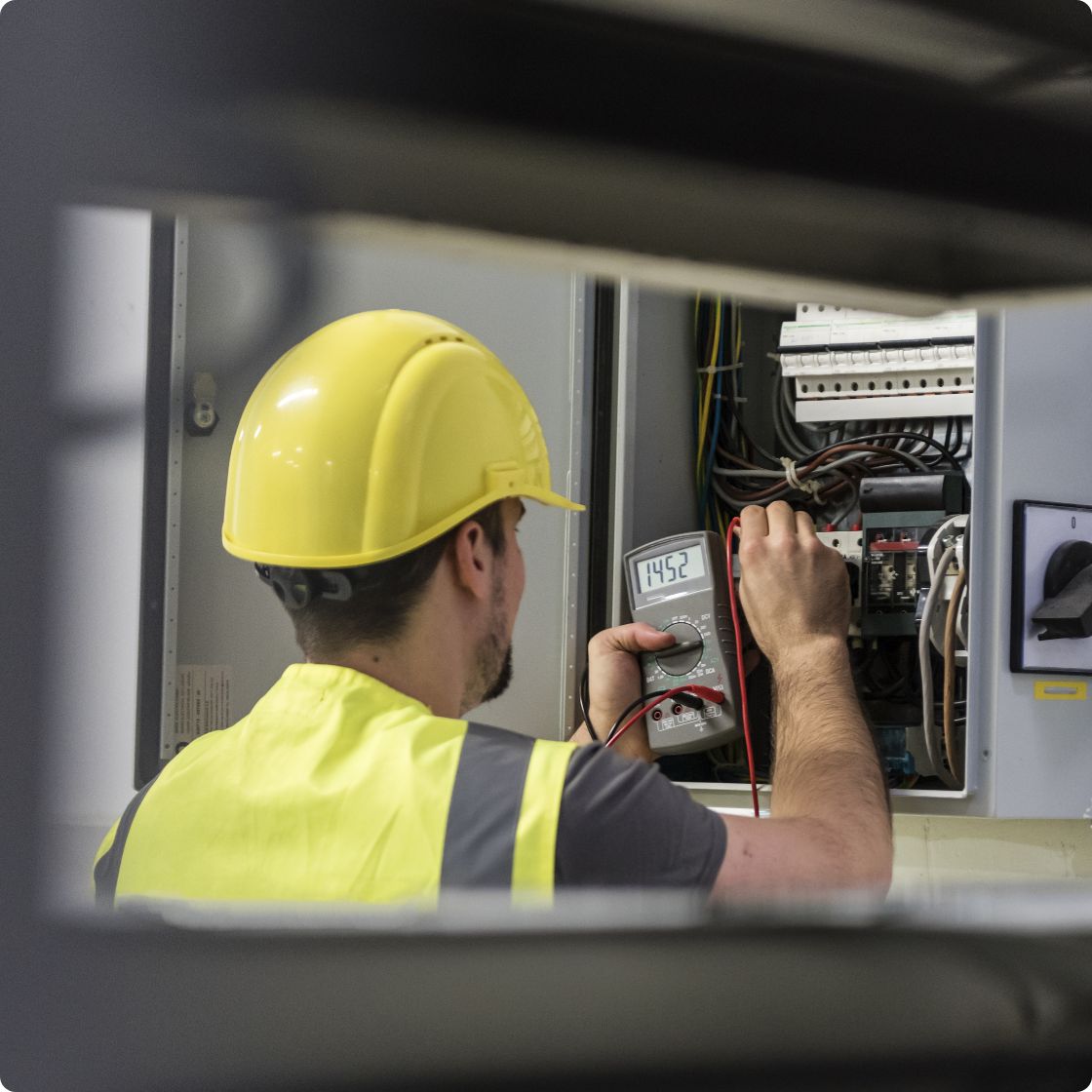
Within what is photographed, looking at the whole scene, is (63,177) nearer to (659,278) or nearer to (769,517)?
(659,278)

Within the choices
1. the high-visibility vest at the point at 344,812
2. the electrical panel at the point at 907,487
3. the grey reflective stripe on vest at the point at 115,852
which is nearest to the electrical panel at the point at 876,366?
the electrical panel at the point at 907,487

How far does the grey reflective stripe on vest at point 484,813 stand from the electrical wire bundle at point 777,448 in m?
0.88

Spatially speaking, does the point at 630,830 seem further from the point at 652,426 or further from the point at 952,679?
the point at 652,426

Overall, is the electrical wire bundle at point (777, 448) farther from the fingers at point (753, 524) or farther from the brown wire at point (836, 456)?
the fingers at point (753, 524)

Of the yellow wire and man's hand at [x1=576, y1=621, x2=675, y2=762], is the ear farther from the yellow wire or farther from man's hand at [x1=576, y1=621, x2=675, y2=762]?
the yellow wire

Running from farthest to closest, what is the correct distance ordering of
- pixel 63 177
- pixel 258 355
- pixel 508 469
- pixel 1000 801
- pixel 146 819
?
pixel 258 355 < pixel 1000 801 < pixel 508 469 < pixel 146 819 < pixel 63 177

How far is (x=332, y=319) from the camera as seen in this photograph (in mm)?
1695

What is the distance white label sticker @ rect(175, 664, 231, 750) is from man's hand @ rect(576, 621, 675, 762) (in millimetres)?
500

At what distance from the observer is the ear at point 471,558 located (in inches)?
51.2

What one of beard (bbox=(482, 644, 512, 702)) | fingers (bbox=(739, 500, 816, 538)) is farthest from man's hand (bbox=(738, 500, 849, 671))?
beard (bbox=(482, 644, 512, 702))

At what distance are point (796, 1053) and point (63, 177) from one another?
157mm

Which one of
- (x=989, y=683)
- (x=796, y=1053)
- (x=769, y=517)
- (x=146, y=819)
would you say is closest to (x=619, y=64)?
(x=796, y=1053)

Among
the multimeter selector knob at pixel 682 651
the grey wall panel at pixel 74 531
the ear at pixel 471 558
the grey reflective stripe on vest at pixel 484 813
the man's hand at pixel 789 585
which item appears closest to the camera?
the grey wall panel at pixel 74 531

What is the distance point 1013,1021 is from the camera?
186 millimetres
